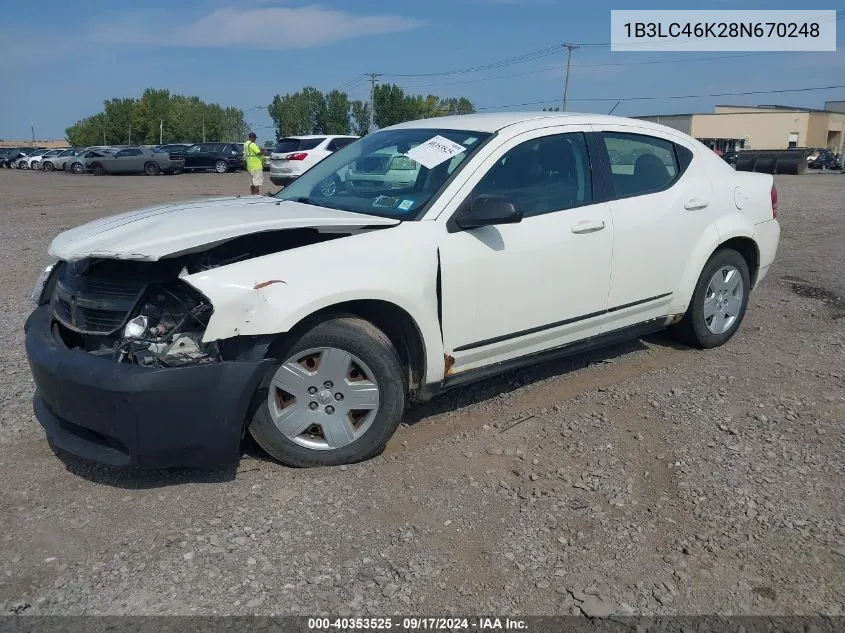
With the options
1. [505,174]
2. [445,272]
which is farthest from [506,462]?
[505,174]

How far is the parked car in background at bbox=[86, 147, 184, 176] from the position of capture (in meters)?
36.7

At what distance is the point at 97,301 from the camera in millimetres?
3428

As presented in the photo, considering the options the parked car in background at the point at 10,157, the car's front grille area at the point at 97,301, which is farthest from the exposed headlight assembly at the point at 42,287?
the parked car in background at the point at 10,157

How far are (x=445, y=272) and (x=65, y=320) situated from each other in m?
1.87

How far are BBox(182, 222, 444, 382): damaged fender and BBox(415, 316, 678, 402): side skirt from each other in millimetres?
101

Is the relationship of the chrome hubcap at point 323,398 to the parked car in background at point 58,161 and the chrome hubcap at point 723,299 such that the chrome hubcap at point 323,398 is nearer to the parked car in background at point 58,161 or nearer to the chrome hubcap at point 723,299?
the chrome hubcap at point 723,299

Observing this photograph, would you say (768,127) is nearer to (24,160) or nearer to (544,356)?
(24,160)

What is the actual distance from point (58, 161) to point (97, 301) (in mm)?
44354

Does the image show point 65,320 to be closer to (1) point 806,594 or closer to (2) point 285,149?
(1) point 806,594

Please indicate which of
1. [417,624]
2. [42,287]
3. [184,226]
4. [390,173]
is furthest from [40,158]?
[417,624]

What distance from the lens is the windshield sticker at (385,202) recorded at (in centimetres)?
405

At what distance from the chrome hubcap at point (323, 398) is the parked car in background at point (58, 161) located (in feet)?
141

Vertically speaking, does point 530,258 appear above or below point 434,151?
below

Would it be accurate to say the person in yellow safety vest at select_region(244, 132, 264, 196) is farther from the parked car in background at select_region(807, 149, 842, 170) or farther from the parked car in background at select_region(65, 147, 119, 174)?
the parked car in background at select_region(807, 149, 842, 170)
